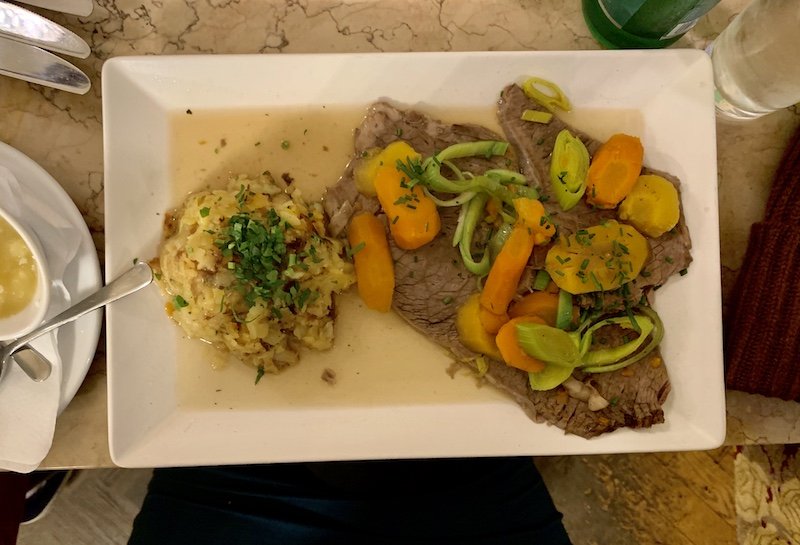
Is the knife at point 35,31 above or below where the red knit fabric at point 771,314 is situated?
above

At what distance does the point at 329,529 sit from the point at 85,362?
85cm

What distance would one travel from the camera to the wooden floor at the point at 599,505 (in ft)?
7.82

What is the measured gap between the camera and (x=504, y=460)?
2.07 meters

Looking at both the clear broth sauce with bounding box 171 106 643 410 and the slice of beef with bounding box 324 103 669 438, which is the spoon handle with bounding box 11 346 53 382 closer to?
the clear broth sauce with bounding box 171 106 643 410

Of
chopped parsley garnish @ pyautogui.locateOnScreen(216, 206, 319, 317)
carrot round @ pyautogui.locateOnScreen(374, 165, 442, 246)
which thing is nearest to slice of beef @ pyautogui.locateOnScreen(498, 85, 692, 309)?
carrot round @ pyautogui.locateOnScreen(374, 165, 442, 246)

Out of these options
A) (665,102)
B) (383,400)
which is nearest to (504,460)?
(383,400)

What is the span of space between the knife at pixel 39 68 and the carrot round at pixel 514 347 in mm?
1358

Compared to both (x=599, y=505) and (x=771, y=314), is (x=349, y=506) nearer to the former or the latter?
(x=599, y=505)

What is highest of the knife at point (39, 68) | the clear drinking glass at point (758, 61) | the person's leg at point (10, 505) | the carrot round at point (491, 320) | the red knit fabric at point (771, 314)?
the knife at point (39, 68)

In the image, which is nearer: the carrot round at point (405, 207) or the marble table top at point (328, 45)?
the carrot round at point (405, 207)

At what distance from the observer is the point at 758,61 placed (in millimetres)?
1650

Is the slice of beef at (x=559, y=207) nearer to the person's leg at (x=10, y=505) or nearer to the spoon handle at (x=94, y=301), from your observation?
the spoon handle at (x=94, y=301)

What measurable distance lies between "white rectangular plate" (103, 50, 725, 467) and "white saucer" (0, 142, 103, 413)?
71 millimetres

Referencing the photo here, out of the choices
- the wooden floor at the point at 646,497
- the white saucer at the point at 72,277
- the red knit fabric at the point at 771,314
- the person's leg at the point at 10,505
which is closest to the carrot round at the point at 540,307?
the red knit fabric at the point at 771,314
